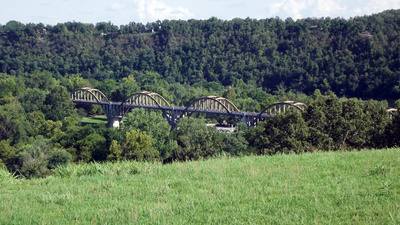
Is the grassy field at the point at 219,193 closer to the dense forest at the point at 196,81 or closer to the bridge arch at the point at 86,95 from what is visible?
the dense forest at the point at 196,81

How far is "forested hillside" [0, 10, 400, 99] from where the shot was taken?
98312 mm

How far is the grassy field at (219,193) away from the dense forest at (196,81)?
9574mm

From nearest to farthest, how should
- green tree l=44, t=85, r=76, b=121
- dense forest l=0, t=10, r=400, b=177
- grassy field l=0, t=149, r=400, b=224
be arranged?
grassy field l=0, t=149, r=400, b=224
dense forest l=0, t=10, r=400, b=177
green tree l=44, t=85, r=76, b=121

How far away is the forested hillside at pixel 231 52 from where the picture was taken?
323ft

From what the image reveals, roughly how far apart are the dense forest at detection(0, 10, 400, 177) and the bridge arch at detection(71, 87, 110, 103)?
1.95 metres

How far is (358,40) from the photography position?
10375cm

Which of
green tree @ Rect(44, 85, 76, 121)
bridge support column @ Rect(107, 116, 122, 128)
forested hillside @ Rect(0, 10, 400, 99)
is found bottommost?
bridge support column @ Rect(107, 116, 122, 128)

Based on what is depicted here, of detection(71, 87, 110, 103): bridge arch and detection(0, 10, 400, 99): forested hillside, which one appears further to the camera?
detection(0, 10, 400, 99): forested hillside

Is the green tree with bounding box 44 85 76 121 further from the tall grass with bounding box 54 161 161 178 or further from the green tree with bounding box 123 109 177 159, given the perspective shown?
the tall grass with bounding box 54 161 161 178

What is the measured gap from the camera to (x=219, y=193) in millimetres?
9562

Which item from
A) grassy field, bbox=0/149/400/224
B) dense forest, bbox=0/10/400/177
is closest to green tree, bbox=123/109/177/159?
dense forest, bbox=0/10/400/177

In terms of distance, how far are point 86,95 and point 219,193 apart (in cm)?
8302

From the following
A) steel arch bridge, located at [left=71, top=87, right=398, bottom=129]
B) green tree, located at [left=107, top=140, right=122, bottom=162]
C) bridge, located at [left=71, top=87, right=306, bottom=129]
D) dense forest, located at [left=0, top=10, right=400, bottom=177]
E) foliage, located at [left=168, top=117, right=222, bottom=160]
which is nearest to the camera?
dense forest, located at [left=0, top=10, right=400, bottom=177]

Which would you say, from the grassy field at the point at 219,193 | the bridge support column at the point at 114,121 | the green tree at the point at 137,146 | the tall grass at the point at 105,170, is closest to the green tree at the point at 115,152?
the green tree at the point at 137,146
